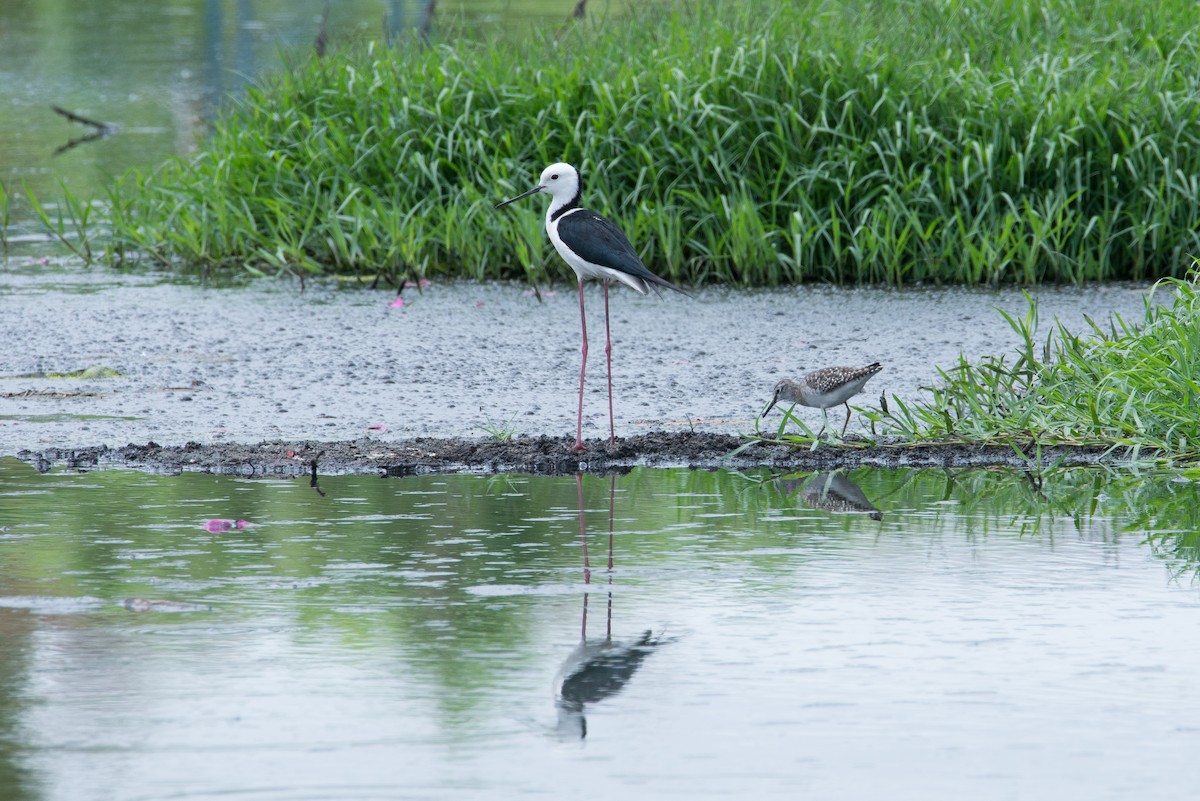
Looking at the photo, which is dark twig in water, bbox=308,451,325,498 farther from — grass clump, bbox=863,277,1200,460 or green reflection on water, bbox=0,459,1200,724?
grass clump, bbox=863,277,1200,460

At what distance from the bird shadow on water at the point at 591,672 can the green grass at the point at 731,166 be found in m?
5.72

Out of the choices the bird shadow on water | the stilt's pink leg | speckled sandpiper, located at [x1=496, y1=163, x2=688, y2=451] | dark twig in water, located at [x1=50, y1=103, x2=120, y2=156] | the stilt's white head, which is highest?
dark twig in water, located at [x1=50, y1=103, x2=120, y2=156]

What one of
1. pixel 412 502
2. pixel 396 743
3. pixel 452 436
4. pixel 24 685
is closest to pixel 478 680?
pixel 396 743

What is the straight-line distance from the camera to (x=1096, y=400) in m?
5.93

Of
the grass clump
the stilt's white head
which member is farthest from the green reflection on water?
the stilt's white head

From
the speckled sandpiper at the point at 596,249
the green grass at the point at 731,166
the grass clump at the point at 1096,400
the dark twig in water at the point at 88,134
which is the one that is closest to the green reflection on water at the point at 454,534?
the grass clump at the point at 1096,400

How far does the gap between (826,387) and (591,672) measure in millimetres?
2770

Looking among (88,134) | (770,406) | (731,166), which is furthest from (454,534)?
(88,134)

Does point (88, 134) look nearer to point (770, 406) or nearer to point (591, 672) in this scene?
point (770, 406)

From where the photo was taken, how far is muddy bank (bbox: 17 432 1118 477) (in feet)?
18.7

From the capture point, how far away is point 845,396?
628cm

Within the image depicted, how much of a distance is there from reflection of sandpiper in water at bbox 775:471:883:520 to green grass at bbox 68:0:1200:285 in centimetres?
383

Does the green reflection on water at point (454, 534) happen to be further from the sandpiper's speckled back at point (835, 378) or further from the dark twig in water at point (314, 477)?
the sandpiper's speckled back at point (835, 378)

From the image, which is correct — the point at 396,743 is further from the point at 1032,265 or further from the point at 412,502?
the point at 1032,265
